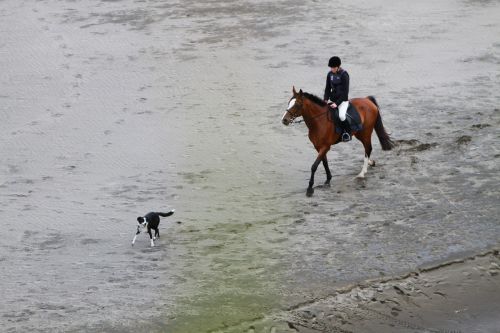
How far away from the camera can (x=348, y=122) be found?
16156 millimetres

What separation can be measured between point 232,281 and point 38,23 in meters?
15.6

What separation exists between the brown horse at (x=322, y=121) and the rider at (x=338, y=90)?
0.51ft

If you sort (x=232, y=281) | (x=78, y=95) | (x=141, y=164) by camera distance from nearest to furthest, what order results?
(x=232, y=281), (x=141, y=164), (x=78, y=95)

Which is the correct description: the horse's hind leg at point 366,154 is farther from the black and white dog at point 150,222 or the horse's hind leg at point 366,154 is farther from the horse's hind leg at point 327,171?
the black and white dog at point 150,222

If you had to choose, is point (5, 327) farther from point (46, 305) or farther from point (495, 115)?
point (495, 115)

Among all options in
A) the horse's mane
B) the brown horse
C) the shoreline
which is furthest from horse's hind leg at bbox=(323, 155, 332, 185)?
the shoreline

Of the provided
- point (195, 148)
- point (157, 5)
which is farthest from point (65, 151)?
point (157, 5)

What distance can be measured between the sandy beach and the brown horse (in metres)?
0.51

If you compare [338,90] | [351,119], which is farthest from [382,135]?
[338,90]

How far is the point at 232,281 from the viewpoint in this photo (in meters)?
13.1

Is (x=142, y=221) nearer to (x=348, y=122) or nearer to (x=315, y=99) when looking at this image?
(x=315, y=99)

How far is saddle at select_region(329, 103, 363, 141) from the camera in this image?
16.1 m

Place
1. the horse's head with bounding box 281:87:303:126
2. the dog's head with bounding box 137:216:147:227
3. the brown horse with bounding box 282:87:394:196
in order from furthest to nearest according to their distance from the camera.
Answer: the brown horse with bounding box 282:87:394:196 < the horse's head with bounding box 281:87:303:126 < the dog's head with bounding box 137:216:147:227

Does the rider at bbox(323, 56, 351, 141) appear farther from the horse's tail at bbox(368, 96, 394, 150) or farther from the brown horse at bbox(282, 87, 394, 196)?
the horse's tail at bbox(368, 96, 394, 150)
